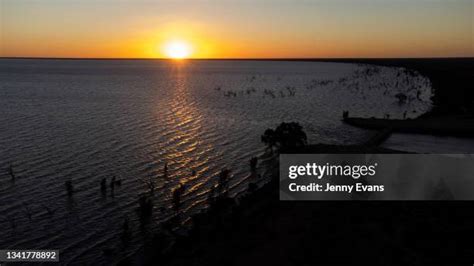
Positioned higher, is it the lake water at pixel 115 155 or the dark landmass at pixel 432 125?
the dark landmass at pixel 432 125

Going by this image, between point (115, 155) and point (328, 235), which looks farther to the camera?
point (115, 155)

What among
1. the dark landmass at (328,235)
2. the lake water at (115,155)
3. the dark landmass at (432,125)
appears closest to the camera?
the dark landmass at (328,235)

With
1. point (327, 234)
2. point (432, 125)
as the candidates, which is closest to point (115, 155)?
point (327, 234)

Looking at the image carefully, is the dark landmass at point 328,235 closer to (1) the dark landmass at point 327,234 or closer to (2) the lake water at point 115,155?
(1) the dark landmass at point 327,234

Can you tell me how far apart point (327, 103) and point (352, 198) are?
5821cm

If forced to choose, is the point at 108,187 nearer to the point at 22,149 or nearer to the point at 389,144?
the point at 22,149

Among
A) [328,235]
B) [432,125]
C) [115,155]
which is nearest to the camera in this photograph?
[328,235]

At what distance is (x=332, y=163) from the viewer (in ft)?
95.2

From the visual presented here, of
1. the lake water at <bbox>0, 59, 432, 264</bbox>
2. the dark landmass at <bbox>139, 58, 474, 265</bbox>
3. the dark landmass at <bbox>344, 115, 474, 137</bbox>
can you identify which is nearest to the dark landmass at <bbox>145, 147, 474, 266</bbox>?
the dark landmass at <bbox>139, 58, 474, 265</bbox>

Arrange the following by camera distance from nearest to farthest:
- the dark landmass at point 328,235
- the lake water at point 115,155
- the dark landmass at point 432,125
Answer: the dark landmass at point 328,235
the lake water at point 115,155
the dark landmass at point 432,125

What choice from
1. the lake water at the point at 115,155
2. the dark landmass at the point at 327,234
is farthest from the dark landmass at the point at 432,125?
the dark landmass at the point at 327,234

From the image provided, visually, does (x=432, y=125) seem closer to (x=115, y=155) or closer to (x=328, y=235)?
(x=328, y=235)

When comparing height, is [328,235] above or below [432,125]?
below

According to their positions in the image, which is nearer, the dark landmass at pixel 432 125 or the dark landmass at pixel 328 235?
the dark landmass at pixel 328 235
